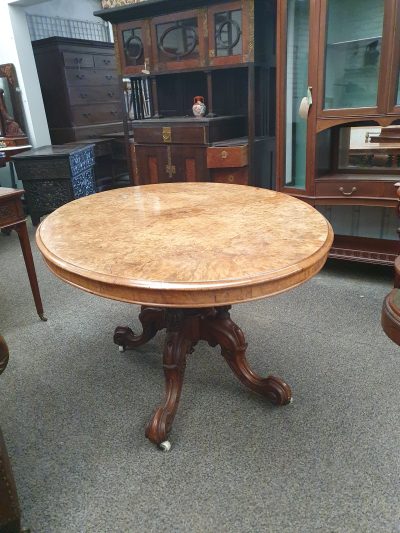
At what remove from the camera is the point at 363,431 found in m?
1.37

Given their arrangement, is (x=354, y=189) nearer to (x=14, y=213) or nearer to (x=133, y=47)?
(x=14, y=213)

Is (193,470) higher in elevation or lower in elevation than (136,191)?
lower

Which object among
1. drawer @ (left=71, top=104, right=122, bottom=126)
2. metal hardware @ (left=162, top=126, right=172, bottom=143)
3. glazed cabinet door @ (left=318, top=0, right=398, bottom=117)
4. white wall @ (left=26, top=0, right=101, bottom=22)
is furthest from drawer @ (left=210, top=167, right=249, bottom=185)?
white wall @ (left=26, top=0, right=101, bottom=22)

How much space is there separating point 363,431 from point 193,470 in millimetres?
580

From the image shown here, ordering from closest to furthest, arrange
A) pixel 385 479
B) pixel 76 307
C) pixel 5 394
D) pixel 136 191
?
pixel 385 479, pixel 5 394, pixel 136 191, pixel 76 307

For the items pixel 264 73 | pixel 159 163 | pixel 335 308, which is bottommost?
pixel 335 308

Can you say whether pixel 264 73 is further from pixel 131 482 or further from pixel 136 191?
pixel 131 482

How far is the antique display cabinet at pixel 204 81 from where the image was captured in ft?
9.28

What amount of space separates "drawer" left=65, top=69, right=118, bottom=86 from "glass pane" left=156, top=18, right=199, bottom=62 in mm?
1642

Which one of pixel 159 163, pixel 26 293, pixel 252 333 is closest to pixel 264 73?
pixel 159 163

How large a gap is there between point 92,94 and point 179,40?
192 cm

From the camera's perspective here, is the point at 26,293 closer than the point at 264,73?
Yes

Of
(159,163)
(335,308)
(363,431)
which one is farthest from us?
(159,163)

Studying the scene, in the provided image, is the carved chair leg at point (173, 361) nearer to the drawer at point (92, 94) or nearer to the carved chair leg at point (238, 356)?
the carved chair leg at point (238, 356)
